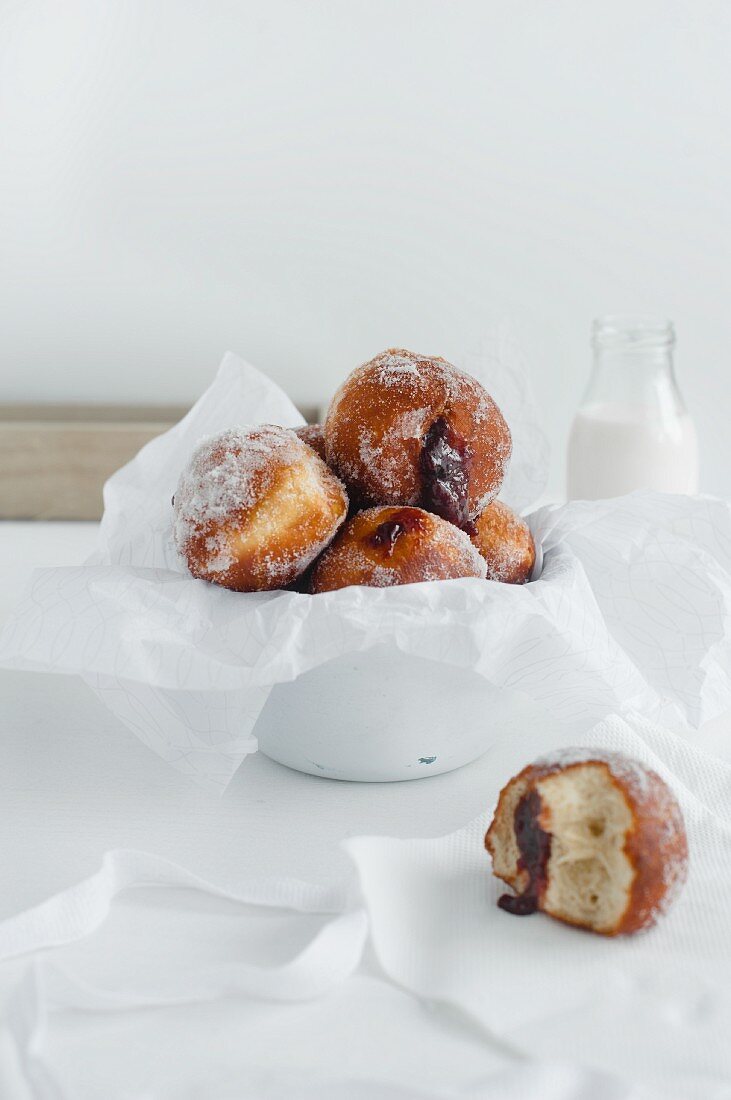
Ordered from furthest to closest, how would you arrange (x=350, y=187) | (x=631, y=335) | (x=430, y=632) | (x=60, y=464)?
(x=350, y=187) → (x=60, y=464) → (x=631, y=335) → (x=430, y=632)

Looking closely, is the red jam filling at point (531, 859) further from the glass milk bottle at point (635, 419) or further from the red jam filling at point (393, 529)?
the glass milk bottle at point (635, 419)

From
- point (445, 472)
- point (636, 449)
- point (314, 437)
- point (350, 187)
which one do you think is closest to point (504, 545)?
point (445, 472)

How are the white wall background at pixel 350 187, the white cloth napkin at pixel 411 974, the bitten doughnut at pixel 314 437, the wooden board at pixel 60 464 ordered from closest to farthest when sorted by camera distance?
the white cloth napkin at pixel 411 974 → the bitten doughnut at pixel 314 437 → the wooden board at pixel 60 464 → the white wall background at pixel 350 187

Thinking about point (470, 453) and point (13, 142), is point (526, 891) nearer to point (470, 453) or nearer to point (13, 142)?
point (470, 453)

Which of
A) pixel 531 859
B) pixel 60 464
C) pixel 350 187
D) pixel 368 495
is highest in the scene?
pixel 350 187

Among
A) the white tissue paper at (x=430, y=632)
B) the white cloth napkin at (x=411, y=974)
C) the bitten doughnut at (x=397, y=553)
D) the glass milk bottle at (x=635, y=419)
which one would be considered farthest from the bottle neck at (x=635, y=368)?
the white cloth napkin at (x=411, y=974)

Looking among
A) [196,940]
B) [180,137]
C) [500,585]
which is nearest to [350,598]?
[500,585]

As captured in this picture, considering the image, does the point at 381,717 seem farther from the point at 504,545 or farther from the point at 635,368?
the point at 635,368

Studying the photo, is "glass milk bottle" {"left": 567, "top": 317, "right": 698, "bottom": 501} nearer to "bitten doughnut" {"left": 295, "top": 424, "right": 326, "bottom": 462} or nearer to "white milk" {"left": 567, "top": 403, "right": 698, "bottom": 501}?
"white milk" {"left": 567, "top": 403, "right": 698, "bottom": 501}
